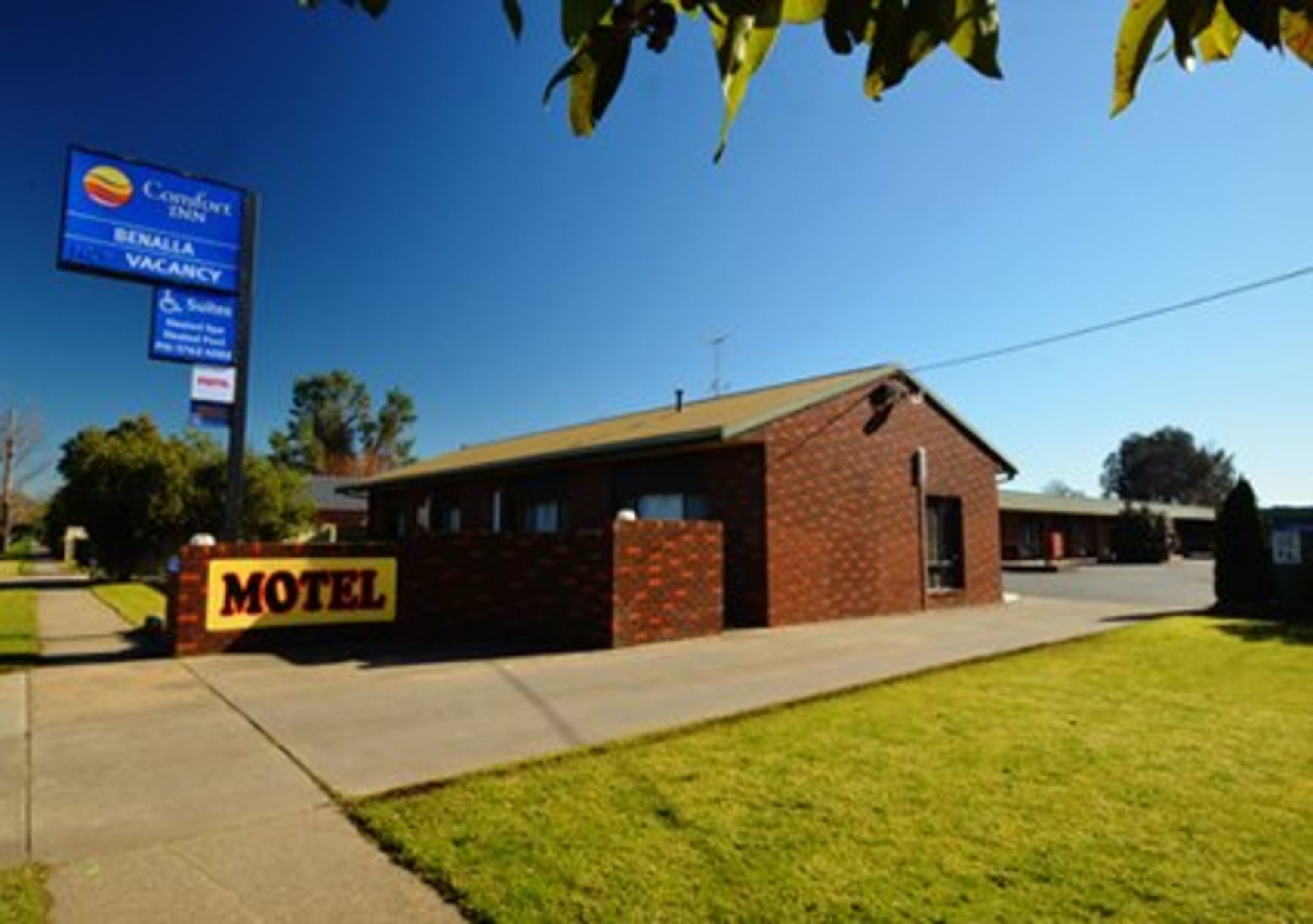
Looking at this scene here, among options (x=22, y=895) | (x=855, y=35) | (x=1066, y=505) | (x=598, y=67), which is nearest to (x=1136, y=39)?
(x=855, y=35)

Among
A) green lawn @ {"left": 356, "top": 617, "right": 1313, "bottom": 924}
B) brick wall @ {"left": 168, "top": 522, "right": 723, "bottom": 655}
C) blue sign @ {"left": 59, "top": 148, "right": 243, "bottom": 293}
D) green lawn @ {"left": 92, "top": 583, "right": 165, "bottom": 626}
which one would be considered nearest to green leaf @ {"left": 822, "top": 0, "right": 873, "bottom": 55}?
green lawn @ {"left": 356, "top": 617, "right": 1313, "bottom": 924}

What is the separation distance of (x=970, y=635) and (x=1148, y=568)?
27359mm

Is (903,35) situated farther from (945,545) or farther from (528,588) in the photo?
(945,545)

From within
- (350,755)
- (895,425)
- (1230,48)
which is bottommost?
(350,755)

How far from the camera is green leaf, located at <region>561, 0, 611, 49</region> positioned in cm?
112

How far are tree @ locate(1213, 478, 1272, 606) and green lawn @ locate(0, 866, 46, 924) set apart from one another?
20.6m

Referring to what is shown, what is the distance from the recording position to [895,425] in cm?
1680

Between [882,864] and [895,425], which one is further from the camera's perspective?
[895,425]

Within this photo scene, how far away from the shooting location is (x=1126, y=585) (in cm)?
2473

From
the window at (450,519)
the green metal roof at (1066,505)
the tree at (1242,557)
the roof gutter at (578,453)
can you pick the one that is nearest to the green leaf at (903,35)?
the roof gutter at (578,453)

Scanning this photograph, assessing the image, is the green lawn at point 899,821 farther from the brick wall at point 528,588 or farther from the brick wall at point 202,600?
the brick wall at point 202,600

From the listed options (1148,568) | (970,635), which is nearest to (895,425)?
(970,635)

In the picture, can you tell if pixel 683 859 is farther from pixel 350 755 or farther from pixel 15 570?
pixel 15 570

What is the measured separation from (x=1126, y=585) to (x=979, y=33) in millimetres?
27884
